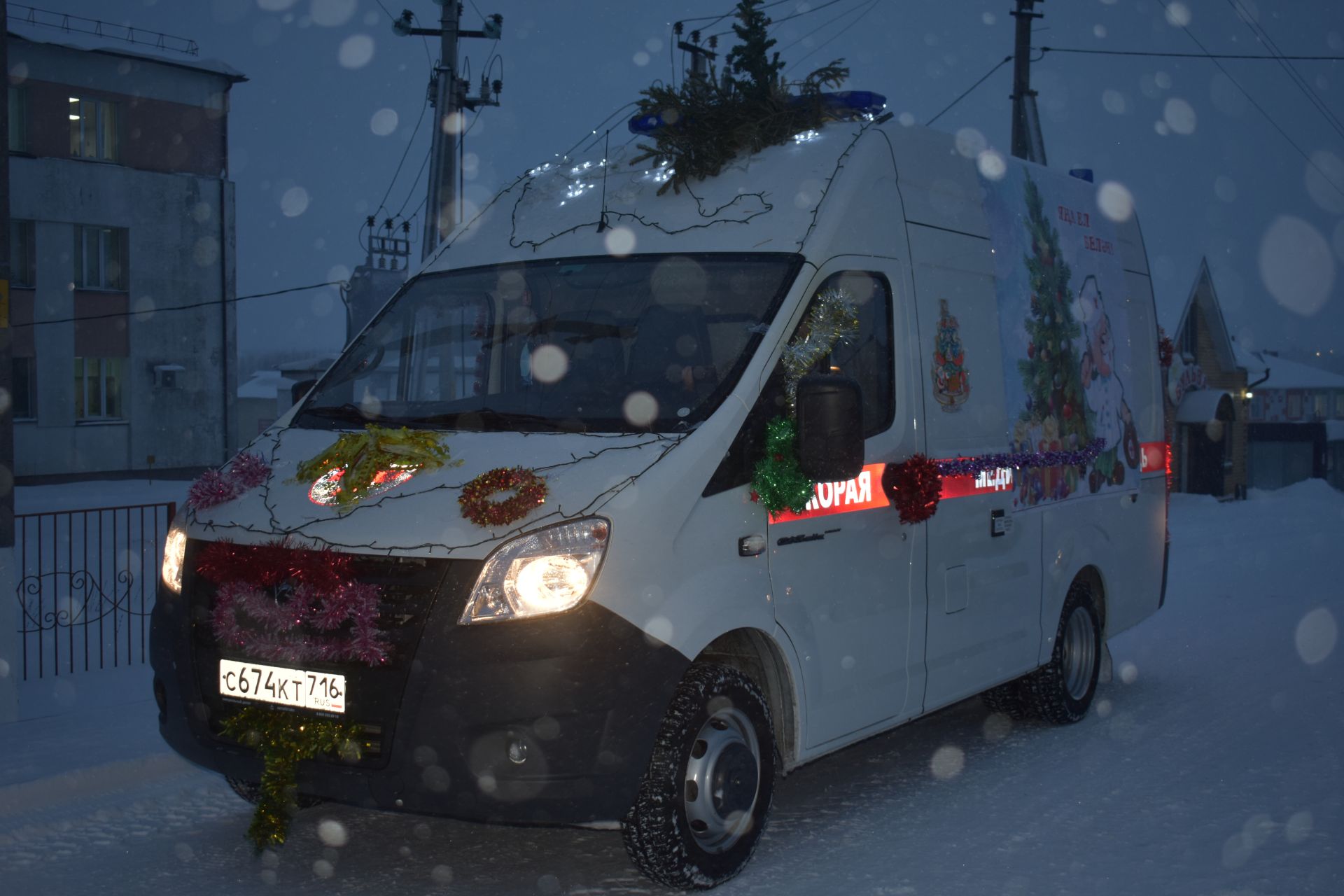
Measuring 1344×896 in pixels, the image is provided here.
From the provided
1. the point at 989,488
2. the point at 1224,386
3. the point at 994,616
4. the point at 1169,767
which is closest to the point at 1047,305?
the point at 989,488

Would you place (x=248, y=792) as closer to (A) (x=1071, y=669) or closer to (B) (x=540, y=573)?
(B) (x=540, y=573)

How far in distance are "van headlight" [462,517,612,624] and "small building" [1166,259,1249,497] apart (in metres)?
33.9

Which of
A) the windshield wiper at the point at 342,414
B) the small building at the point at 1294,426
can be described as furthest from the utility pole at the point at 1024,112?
the small building at the point at 1294,426

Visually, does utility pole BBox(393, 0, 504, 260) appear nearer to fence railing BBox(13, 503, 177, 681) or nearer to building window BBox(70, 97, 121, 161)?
fence railing BBox(13, 503, 177, 681)

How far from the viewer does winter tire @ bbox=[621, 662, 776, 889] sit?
4539 millimetres

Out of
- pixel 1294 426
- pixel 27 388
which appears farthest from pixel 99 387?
pixel 1294 426

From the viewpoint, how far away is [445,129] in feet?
60.2

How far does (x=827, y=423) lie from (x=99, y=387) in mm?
29410

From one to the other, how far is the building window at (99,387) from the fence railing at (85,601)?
10048 mm

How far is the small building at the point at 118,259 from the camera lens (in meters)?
29.4

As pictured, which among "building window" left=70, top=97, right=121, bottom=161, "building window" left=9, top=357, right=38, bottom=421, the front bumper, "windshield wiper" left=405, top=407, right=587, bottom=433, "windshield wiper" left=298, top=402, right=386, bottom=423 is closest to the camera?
the front bumper

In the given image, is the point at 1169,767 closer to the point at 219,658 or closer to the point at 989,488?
the point at 989,488

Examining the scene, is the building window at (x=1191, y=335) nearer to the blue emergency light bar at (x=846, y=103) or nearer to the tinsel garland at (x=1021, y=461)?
the tinsel garland at (x=1021, y=461)

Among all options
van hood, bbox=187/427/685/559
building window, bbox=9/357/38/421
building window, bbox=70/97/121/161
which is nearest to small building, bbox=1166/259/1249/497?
building window, bbox=70/97/121/161
